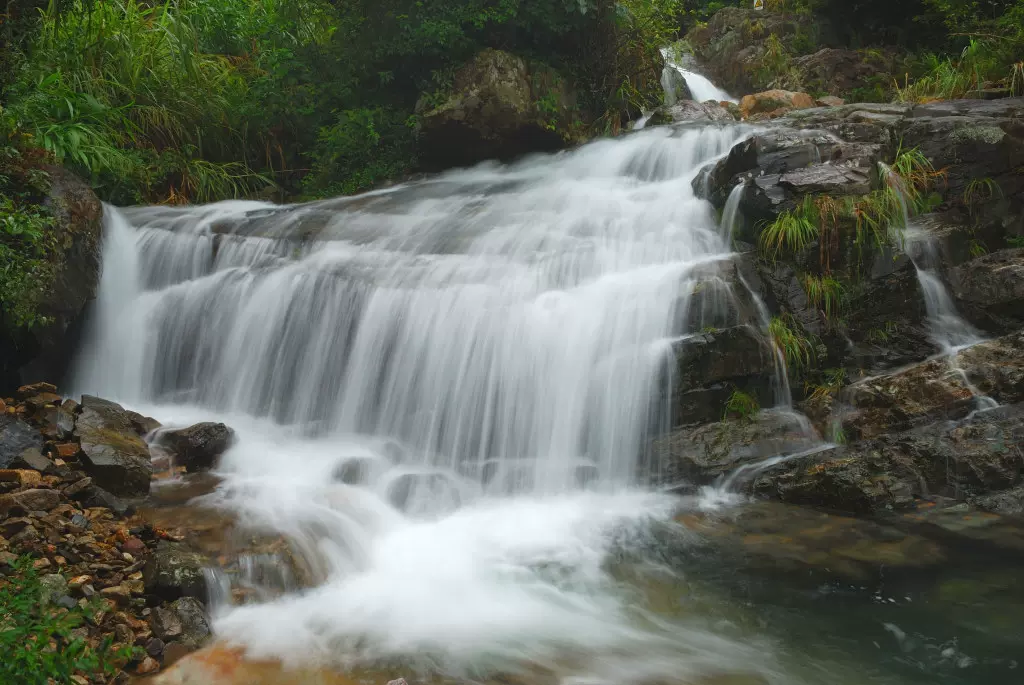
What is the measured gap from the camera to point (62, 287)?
22.1ft

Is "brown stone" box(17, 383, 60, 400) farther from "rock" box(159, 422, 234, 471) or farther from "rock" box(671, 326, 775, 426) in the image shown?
"rock" box(671, 326, 775, 426)

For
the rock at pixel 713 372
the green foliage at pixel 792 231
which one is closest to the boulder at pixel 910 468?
the rock at pixel 713 372

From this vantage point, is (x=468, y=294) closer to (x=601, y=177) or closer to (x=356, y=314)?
(x=356, y=314)

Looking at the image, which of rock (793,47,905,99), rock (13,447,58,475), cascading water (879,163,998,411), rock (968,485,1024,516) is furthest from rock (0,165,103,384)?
rock (793,47,905,99)

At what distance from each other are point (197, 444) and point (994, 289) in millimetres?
6738

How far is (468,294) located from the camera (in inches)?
281

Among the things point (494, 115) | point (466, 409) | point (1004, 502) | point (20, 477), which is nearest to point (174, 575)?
point (20, 477)

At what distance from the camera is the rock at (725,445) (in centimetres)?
584

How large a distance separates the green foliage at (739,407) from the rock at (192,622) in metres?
4.05

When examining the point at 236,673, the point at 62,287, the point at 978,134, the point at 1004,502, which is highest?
the point at 978,134

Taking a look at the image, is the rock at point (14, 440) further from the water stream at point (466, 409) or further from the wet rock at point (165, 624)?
the wet rock at point (165, 624)

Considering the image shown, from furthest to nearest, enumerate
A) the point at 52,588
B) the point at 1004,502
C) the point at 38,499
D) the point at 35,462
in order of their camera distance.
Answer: the point at 1004,502
the point at 35,462
the point at 38,499
the point at 52,588

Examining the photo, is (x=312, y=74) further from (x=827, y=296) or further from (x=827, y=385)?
(x=827, y=385)

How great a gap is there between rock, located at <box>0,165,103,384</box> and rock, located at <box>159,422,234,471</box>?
1.51 metres
